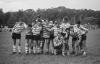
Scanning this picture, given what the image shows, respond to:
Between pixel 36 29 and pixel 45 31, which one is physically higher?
pixel 36 29

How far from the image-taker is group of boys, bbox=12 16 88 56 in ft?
31.5

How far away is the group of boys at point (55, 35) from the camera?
961cm

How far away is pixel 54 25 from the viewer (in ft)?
33.3

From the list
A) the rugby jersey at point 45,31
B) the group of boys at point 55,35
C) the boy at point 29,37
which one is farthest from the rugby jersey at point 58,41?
the boy at point 29,37

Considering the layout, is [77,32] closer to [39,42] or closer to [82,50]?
[82,50]

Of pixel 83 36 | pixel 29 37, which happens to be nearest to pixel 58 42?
pixel 83 36

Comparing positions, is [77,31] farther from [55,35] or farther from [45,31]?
[45,31]

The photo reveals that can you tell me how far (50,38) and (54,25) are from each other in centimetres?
113

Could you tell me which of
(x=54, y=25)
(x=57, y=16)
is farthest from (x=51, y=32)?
(x=57, y=16)

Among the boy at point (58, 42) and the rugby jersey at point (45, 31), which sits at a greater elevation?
the rugby jersey at point (45, 31)

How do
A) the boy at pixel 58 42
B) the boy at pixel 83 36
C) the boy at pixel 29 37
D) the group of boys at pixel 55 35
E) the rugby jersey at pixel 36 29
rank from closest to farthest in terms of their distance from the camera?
the boy at pixel 83 36 < the group of boys at pixel 55 35 < the boy at pixel 58 42 < the rugby jersey at pixel 36 29 < the boy at pixel 29 37

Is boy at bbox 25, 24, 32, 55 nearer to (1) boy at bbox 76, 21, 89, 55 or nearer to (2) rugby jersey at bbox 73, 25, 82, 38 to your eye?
(2) rugby jersey at bbox 73, 25, 82, 38

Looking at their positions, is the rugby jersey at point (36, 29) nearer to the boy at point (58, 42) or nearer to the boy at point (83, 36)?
the boy at point (58, 42)

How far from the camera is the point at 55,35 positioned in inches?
399
